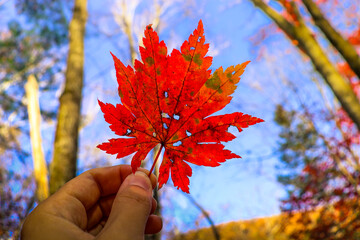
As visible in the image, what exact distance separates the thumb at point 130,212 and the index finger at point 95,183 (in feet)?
0.29

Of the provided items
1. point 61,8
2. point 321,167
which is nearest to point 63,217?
point 321,167

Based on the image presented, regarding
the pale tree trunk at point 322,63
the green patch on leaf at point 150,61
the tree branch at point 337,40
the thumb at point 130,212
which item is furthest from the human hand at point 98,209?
the tree branch at point 337,40

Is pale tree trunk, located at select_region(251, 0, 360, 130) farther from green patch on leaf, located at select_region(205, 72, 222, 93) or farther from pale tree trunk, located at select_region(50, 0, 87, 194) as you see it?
pale tree trunk, located at select_region(50, 0, 87, 194)

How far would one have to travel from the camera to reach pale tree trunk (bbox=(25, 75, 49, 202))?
8.66ft

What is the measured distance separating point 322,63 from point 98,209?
245 cm

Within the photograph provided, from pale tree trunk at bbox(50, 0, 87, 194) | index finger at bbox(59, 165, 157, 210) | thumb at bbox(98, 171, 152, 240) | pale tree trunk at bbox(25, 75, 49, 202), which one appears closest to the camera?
thumb at bbox(98, 171, 152, 240)

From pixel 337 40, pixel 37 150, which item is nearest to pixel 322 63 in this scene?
pixel 337 40

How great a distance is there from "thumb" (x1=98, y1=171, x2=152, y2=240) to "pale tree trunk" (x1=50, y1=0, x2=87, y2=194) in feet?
4.87

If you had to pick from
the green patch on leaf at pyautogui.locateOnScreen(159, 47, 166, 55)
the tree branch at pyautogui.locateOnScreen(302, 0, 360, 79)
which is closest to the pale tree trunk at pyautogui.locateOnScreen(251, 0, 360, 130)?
the tree branch at pyautogui.locateOnScreen(302, 0, 360, 79)

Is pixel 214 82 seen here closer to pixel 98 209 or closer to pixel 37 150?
pixel 98 209

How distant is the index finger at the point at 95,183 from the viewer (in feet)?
2.37

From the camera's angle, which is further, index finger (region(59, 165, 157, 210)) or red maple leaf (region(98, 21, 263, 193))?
index finger (region(59, 165, 157, 210))

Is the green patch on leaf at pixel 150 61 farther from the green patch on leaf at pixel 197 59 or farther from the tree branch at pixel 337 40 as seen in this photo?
the tree branch at pixel 337 40

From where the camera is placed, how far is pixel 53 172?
77.0 inches
